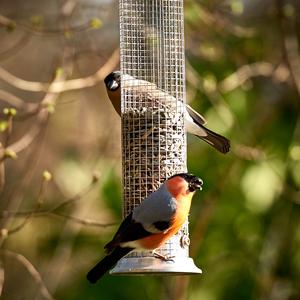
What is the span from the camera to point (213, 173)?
9.16m

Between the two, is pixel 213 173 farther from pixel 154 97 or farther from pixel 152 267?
pixel 152 267

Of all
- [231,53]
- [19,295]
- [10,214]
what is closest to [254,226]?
[231,53]

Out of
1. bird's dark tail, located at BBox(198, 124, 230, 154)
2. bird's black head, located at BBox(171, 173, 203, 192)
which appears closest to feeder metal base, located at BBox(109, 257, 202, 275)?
bird's black head, located at BBox(171, 173, 203, 192)

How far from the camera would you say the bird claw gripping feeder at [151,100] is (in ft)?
22.2

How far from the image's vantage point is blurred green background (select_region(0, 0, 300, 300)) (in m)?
8.94

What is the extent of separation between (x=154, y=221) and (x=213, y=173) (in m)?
2.92

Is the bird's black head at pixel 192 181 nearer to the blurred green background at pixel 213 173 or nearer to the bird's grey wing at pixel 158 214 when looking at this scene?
the bird's grey wing at pixel 158 214

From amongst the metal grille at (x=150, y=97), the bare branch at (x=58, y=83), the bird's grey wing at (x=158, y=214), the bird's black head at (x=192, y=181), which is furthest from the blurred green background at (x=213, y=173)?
the bird's grey wing at (x=158, y=214)

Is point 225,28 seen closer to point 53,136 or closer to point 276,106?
point 276,106

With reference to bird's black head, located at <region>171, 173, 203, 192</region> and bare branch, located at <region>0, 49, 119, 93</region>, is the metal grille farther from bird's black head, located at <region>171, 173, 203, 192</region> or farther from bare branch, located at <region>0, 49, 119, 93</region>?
bare branch, located at <region>0, 49, 119, 93</region>

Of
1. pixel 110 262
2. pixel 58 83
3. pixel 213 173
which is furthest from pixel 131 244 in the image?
pixel 213 173

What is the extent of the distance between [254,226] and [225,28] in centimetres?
150

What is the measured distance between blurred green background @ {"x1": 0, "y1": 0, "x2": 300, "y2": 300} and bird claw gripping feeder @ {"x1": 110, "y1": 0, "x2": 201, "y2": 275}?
1582 millimetres

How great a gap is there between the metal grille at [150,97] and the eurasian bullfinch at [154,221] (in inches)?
15.4
